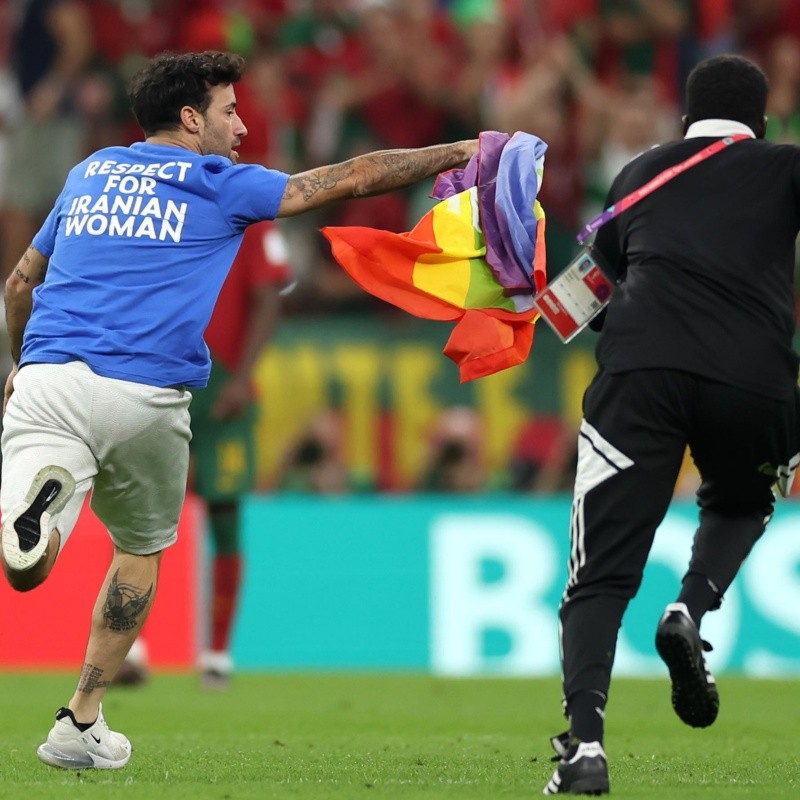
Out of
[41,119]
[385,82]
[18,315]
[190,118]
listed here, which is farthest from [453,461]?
[190,118]

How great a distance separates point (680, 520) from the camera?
11234 millimetres

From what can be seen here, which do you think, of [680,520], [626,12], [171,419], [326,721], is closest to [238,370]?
[326,721]

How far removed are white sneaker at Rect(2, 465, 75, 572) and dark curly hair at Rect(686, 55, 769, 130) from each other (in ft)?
7.79

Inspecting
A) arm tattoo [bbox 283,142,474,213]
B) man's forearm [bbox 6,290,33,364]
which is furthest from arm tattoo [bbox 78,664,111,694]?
arm tattoo [bbox 283,142,474,213]

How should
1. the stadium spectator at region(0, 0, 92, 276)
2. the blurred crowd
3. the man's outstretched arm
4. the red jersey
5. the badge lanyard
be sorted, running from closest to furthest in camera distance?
the badge lanyard
the man's outstretched arm
the red jersey
the blurred crowd
the stadium spectator at region(0, 0, 92, 276)

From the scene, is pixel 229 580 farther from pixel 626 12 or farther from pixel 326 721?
pixel 626 12

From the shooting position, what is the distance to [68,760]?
581 centimetres

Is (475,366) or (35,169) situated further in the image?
(35,169)

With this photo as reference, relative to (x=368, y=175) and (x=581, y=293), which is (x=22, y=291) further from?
(x=581, y=293)

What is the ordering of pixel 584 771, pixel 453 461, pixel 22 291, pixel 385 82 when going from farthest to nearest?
pixel 385 82 < pixel 453 461 < pixel 22 291 < pixel 584 771

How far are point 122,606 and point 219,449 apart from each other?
12.4ft

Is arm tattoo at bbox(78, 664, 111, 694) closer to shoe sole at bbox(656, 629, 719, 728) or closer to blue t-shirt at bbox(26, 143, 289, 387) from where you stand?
blue t-shirt at bbox(26, 143, 289, 387)

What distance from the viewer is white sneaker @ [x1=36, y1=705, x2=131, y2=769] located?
5.80 m

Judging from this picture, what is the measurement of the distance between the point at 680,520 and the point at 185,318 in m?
6.13
